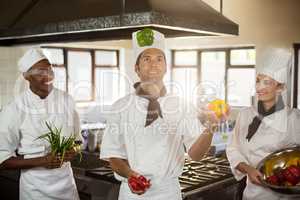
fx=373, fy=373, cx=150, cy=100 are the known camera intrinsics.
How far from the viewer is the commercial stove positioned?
4.35 ft

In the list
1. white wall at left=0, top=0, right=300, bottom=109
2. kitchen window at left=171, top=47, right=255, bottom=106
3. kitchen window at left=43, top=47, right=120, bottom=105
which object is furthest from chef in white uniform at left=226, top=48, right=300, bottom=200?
kitchen window at left=43, top=47, right=120, bottom=105

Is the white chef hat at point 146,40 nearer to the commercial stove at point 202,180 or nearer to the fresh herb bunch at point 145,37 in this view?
the fresh herb bunch at point 145,37

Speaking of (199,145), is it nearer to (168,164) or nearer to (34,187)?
(168,164)

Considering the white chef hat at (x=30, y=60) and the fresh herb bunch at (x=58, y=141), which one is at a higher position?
the white chef hat at (x=30, y=60)

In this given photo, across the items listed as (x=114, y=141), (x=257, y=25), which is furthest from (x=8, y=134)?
(x=257, y=25)

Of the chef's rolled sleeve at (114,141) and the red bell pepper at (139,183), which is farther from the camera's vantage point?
the chef's rolled sleeve at (114,141)

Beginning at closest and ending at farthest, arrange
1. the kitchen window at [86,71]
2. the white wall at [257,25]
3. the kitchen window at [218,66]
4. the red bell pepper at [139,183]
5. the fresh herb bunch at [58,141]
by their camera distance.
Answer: the red bell pepper at [139,183]
the fresh herb bunch at [58,141]
the white wall at [257,25]
the kitchen window at [218,66]
the kitchen window at [86,71]

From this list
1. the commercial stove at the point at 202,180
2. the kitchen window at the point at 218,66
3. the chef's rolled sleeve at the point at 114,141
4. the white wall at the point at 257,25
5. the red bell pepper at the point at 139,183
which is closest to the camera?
the red bell pepper at the point at 139,183

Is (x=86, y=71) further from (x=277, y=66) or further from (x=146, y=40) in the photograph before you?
(x=277, y=66)

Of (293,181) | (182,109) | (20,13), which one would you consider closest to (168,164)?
(182,109)

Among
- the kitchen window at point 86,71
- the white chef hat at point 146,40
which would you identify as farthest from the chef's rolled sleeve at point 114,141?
the kitchen window at point 86,71

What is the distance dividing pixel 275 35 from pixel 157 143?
115 cm

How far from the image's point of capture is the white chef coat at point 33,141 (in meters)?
1.51

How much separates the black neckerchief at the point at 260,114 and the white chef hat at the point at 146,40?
1.26ft
